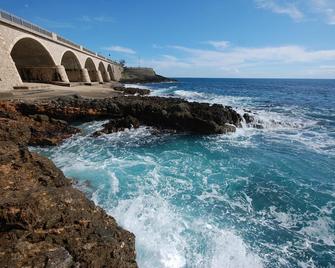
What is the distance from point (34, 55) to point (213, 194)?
2989cm

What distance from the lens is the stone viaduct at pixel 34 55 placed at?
21906 millimetres

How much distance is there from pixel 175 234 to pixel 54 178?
3.27 metres

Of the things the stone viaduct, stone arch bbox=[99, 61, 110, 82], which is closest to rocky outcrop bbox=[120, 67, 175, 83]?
stone arch bbox=[99, 61, 110, 82]

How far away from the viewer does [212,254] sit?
582 centimetres

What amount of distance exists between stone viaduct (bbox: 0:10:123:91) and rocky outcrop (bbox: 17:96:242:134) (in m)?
6.92

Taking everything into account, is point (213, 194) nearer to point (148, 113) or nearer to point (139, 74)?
point (148, 113)

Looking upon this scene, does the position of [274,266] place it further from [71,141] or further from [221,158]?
[71,141]

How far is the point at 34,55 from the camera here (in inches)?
1217

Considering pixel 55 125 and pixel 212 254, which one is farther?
pixel 55 125

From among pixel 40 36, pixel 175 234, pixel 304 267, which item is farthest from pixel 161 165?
pixel 40 36

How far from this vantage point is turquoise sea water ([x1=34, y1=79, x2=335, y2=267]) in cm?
602

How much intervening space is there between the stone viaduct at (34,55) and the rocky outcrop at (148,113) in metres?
6.92

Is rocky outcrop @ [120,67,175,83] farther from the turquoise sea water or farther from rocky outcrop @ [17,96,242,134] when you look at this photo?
the turquoise sea water

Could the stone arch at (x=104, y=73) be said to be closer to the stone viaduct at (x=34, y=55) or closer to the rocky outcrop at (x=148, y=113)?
the stone viaduct at (x=34, y=55)
